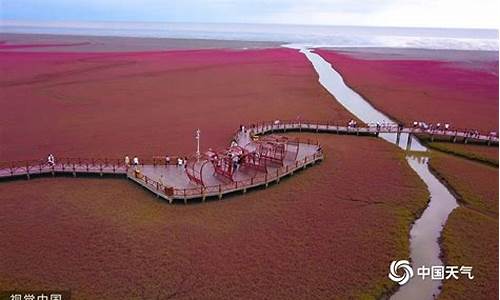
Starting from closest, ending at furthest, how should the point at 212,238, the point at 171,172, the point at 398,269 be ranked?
the point at 398,269 < the point at 212,238 < the point at 171,172

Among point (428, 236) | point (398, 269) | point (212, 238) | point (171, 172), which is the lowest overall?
point (398, 269)

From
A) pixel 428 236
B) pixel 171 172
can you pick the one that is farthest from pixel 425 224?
pixel 171 172

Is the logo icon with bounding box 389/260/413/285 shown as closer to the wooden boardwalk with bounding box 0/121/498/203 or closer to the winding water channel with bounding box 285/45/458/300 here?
the winding water channel with bounding box 285/45/458/300

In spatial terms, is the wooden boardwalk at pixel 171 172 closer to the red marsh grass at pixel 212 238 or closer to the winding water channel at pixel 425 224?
the red marsh grass at pixel 212 238

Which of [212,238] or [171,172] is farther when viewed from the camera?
[171,172]

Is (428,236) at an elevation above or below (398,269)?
above

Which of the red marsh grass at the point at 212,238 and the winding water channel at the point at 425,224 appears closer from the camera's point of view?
the red marsh grass at the point at 212,238

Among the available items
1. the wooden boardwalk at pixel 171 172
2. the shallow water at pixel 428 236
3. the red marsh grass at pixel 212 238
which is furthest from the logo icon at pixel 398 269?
the wooden boardwalk at pixel 171 172

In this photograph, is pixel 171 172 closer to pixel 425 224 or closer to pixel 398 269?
pixel 398 269

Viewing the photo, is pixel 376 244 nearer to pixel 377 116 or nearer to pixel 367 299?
pixel 367 299
